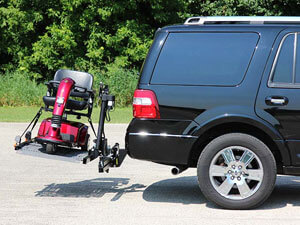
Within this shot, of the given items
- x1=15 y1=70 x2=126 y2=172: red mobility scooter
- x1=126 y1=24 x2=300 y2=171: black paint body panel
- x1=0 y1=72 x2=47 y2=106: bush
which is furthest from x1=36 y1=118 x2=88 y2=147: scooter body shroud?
x1=0 y1=72 x2=47 y2=106: bush

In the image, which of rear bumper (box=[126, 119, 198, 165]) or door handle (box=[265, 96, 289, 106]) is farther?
rear bumper (box=[126, 119, 198, 165])

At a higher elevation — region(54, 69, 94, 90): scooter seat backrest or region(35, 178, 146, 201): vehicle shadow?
region(54, 69, 94, 90): scooter seat backrest

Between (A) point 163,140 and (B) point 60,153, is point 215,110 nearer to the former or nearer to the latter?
(A) point 163,140

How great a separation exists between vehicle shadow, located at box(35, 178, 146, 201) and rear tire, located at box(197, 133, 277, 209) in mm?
1152

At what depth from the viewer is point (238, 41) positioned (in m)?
7.18

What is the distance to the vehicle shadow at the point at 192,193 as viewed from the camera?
7523 millimetres

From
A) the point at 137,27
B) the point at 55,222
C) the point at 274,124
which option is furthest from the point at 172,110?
the point at 137,27

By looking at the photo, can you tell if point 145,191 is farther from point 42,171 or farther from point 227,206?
point 42,171

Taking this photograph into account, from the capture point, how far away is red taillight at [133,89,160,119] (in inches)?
282

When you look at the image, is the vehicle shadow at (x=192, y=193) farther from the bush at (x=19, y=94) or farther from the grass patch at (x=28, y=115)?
the bush at (x=19, y=94)

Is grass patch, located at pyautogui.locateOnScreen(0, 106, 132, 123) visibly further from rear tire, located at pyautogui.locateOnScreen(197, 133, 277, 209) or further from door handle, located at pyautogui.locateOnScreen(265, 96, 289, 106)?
door handle, located at pyautogui.locateOnScreen(265, 96, 289, 106)

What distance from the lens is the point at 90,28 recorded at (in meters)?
34.5

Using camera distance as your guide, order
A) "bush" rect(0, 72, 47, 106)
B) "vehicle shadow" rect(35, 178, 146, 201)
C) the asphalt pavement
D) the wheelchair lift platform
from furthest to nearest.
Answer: "bush" rect(0, 72, 47, 106)
"vehicle shadow" rect(35, 178, 146, 201)
the wheelchair lift platform
the asphalt pavement

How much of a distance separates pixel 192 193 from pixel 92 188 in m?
1.22
